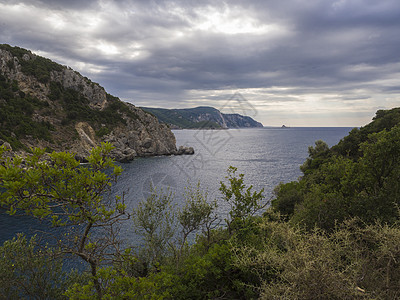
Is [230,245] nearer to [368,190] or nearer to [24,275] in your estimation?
[368,190]

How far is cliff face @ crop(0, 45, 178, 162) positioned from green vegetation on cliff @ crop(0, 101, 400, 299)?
8086 centimetres

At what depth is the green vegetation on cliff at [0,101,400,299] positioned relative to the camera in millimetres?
6879

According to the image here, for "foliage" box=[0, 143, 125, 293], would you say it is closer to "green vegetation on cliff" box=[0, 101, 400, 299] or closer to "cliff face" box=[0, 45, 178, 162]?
"green vegetation on cliff" box=[0, 101, 400, 299]

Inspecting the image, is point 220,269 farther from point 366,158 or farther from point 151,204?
point 366,158

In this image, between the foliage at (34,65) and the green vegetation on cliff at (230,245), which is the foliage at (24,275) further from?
the foliage at (34,65)

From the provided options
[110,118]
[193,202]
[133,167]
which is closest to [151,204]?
[193,202]

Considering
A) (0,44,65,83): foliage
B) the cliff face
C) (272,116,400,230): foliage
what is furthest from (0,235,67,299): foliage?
(0,44,65,83): foliage

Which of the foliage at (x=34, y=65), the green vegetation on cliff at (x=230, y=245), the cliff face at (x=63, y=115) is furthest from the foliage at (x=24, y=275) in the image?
the foliage at (x=34, y=65)

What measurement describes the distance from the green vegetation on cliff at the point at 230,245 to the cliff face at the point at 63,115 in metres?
80.9

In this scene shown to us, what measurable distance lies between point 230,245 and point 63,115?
378 feet

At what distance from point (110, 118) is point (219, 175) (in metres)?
72.1

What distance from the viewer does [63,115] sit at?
4173 inches

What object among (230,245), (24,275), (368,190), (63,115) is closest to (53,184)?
(230,245)

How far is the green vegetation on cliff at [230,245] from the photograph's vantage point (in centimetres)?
688
